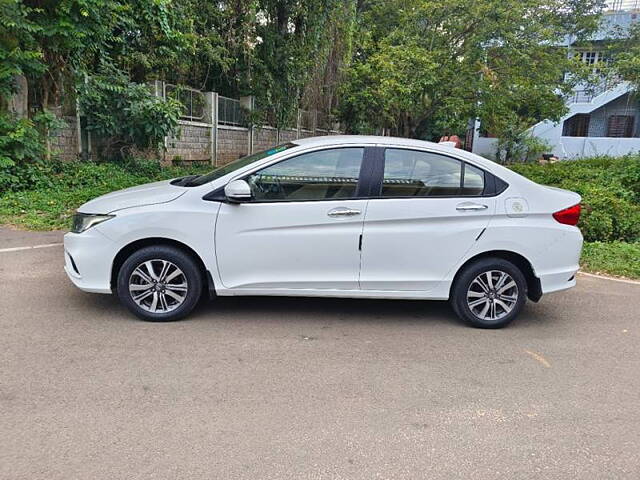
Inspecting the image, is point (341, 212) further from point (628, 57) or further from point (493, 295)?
point (628, 57)

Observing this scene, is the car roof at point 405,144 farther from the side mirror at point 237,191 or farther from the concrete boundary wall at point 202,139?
the concrete boundary wall at point 202,139

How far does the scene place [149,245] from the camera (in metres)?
4.33

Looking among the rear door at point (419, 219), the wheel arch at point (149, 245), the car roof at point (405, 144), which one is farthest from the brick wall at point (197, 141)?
the rear door at point (419, 219)

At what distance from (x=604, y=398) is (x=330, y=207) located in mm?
2450

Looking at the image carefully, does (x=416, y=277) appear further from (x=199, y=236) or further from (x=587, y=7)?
(x=587, y=7)

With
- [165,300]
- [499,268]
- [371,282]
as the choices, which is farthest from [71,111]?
[499,268]

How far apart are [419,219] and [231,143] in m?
14.3

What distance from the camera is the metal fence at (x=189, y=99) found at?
13.8 meters

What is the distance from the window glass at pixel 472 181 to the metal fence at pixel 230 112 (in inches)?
532

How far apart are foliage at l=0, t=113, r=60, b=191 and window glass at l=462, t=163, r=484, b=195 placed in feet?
26.8

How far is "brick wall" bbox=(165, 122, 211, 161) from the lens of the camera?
572 inches

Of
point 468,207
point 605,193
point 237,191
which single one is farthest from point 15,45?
point 605,193

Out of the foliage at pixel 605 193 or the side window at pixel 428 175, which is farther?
the foliage at pixel 605 193

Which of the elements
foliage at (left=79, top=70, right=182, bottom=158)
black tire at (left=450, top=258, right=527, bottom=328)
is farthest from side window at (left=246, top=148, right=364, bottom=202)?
foliage at (left=79, top=70, right=182, bottom=158)
